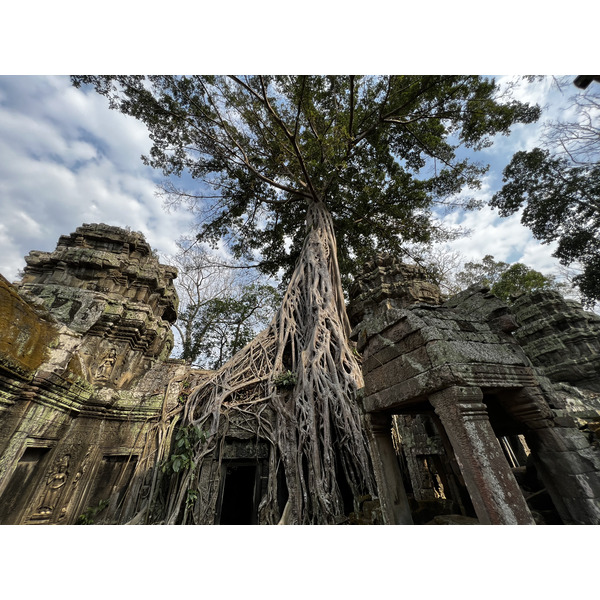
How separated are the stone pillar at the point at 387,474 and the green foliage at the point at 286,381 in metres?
2.33

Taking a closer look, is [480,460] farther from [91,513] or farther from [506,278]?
[506,278]

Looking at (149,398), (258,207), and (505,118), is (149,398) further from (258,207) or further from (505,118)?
(505,118)

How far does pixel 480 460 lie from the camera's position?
1.68m

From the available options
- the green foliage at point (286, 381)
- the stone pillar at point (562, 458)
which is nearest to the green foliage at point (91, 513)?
the green foliage at point (286, 381)

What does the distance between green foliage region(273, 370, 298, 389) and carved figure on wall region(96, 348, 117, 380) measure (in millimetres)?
3176

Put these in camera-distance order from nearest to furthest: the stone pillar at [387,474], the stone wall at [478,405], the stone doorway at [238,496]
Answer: the stone wall at [478,405] → the stone pillar at [387,474] → the stone doorway at [238,496]

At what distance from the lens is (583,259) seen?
18.2 ft

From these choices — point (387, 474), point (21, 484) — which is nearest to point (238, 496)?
point (21, 484)

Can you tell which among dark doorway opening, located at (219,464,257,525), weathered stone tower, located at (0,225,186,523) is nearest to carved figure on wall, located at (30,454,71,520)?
weathered stone tower, located at (0,225,186,523)

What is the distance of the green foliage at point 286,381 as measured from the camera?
476 cm

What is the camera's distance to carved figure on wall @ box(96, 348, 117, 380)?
4.91 meters

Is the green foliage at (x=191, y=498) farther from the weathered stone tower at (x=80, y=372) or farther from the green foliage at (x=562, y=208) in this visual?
the green foliage at (x=562, y=208)

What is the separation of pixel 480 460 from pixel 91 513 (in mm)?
5290

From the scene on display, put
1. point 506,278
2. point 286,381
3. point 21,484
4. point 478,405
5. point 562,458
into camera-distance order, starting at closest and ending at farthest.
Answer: point 478,405, point 562,458, point 21,484, point 286,381, point 506,278
